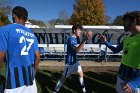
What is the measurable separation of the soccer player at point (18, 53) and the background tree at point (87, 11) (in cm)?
3548

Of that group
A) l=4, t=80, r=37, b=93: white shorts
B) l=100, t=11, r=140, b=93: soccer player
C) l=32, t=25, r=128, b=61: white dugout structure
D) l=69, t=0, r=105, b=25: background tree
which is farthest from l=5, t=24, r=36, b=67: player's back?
l=69, t=0, r=105, b=25: background tree

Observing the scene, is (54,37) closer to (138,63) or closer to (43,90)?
(43,90)

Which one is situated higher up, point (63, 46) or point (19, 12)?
point (19, 12)

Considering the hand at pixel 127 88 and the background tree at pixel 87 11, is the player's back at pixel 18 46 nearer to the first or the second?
the hand at pixel 127 88

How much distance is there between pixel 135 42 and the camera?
3906 mm

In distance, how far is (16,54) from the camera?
4.31m

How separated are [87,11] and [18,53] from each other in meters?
36.7

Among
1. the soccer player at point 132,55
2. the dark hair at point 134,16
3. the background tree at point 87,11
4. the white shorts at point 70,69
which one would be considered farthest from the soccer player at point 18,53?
the background tree at point 87,11

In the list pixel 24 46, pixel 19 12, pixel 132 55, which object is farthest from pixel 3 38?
pixel 132 55

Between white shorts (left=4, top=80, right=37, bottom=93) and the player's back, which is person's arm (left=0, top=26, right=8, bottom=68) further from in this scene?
white shorts (left=4, top=80, right=37, bottom=93)

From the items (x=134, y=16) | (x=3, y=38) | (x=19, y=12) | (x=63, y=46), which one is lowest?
(x=63, y=46)

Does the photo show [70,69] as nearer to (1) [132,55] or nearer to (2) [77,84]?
(2) [77,84]

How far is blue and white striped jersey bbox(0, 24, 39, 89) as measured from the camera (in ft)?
13.8

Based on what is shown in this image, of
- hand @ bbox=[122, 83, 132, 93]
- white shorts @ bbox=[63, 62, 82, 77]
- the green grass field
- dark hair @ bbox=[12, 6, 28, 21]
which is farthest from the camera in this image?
the green grass field
